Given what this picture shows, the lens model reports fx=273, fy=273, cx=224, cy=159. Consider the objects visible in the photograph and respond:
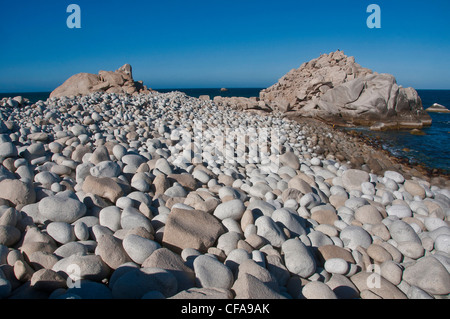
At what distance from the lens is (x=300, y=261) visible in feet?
7.49

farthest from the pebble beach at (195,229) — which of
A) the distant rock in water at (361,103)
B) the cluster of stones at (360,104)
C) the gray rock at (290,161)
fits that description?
the distant rock in water at (361,103)

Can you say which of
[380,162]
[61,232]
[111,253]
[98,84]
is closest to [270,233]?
[111,253]

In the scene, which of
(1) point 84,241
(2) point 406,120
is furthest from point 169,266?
(2) point 406,120

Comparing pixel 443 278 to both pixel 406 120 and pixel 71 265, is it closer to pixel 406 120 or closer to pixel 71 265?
pixel 71 265

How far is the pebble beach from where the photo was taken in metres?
1.83

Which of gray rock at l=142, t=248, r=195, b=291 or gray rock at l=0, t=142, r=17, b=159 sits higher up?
gray rock at l=0, t=142, r=17, b=159

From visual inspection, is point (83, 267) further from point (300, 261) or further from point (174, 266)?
point (300, 261)

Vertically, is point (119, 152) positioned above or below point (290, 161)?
above

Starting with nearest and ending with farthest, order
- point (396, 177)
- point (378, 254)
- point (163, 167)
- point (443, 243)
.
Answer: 1. point (378, 254)
2. point (443, 243)
3. point (163, 167)
4. point (396, 177)

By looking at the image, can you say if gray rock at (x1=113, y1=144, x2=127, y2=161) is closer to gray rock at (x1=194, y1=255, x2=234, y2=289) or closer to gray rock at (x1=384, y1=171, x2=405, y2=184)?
gray rock at (x1=194, y1=255, x2=234, y2=289)

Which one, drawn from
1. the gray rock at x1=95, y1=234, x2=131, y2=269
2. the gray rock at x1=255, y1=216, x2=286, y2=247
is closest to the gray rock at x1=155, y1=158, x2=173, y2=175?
the gray rock at x1=255, y1=216, x2=286, y2=247

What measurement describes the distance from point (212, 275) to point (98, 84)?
11.2 metres

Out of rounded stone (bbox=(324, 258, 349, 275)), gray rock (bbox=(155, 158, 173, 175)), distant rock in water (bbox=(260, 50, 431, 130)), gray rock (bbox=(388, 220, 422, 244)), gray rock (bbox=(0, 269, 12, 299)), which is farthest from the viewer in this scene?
distant rock in water (bbox=(260, 50, 431, 130))

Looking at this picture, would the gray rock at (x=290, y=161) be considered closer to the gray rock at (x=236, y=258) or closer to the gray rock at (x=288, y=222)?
the gray rock at (x=288, y=222)
